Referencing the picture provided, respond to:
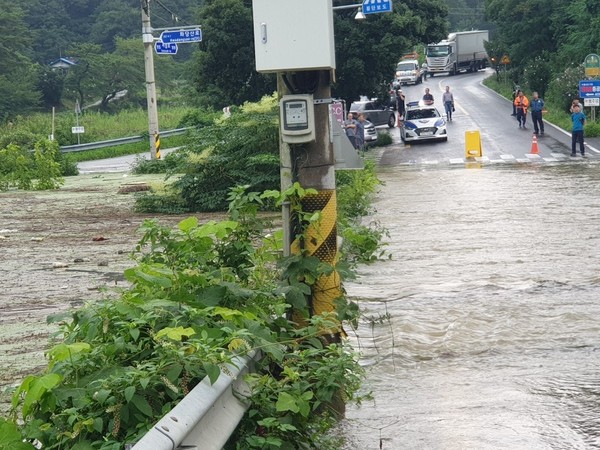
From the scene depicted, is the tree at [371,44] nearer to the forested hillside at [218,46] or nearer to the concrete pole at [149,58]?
the forested hillside at [218,46]

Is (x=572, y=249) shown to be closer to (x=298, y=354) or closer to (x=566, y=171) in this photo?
(x=298, y=354)

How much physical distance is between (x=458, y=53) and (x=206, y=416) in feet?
296

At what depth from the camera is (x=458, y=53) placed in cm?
9288

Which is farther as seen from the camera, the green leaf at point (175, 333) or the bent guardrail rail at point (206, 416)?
the green leaf at point (175, 333)

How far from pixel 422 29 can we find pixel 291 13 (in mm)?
40095

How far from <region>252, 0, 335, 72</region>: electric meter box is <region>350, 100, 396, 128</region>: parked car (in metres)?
48.0

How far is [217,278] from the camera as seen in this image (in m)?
6.75

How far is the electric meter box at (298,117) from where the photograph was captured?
23.8 feet

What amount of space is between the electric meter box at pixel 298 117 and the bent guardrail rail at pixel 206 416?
1.86m

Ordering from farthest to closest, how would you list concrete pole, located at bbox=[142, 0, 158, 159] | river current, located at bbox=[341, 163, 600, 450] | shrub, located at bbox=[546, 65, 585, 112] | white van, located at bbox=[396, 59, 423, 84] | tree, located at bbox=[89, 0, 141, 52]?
tree, located at bbox=[89, 0, 141, 52]
white van, located at bbox=[396, 59, 423, 84]
shrub, located at bbox=[546, 65, 585, 112]
concrete pole, located at bbox=[142, 0, 158, 159]
river current, located at bbox=[341, 163, 600, 450]

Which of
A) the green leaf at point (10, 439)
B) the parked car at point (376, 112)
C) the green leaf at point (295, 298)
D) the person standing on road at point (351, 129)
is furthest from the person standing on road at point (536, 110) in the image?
the green leaf at point (10, 439)

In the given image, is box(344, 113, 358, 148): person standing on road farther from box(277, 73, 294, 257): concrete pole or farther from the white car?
box(277, 73, 294, 257): concrete pole

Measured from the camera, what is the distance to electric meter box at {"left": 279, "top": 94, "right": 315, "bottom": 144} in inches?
285

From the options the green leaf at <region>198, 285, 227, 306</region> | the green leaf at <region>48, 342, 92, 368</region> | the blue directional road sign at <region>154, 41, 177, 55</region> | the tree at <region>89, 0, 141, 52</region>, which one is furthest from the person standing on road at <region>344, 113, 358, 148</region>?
the tree at <region>89, 0, 141, 52</region>
